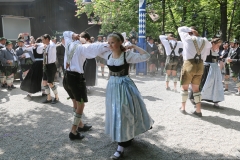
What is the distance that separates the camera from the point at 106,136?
415 centimetres

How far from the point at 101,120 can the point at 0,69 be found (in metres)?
5.36

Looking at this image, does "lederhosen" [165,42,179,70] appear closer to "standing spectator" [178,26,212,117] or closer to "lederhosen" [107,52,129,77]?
"standing spectator" [178,26,212,117]

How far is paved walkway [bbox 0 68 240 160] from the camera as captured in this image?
350cm

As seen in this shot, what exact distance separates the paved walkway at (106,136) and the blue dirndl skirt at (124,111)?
39cm

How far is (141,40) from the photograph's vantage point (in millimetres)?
11281

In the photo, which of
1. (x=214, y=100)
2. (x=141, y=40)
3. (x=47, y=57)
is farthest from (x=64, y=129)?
(x=141, y=40)

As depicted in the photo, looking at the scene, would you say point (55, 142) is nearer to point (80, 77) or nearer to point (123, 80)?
point (80, 77)

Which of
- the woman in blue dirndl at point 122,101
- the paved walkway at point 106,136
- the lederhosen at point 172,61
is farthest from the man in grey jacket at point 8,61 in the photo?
the woman in blue dirndl at point 122,101

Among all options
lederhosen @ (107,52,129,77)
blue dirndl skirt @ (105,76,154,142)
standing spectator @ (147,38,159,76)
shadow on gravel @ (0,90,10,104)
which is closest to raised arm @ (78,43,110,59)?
lederhosen @ (107,52,129,77)

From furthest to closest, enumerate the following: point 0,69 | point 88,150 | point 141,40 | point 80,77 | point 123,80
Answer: point 141,40
point 0,69
point 80,77
point 88,150
point 123,80

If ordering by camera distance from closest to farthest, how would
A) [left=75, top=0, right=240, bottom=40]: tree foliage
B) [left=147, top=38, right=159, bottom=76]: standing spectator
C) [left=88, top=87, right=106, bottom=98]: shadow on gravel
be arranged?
[left=88, top=87, right=106, bottom=98]: shadow on gravel < [left=147, top=38, right=159, bottom=76]: standing spectator < [left=75, top=0, right=240, bottom=40]: tree foliage

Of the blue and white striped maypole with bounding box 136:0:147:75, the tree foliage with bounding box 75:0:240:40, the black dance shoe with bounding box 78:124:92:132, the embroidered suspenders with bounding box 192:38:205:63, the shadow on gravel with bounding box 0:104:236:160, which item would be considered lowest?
the shadow on gravel with bounding box 0:104:236:160

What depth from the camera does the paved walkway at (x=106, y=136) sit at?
350cm

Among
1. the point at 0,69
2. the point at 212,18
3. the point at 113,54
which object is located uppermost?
the point at 212,18
